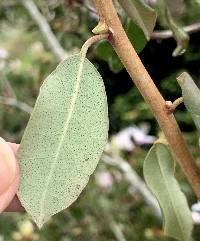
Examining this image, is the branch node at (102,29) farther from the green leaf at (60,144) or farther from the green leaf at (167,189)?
the green leaf at (167,189)

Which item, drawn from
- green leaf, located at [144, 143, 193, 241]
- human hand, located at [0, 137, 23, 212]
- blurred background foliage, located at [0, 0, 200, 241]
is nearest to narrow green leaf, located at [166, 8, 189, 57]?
green leaf, located at [144, 143, 193, 241]

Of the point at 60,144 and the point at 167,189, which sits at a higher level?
the point at 60,144

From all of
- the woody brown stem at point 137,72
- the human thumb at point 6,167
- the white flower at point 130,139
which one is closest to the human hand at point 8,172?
the human thumb at point 6,167

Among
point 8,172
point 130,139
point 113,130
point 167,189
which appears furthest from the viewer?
point 113,130

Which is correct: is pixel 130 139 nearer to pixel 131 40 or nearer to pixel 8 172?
pixel 131 40

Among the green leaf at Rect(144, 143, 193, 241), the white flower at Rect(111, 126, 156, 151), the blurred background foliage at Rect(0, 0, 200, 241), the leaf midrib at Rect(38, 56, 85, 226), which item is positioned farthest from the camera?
the white flower at Rect(111, 126, 156, 151)

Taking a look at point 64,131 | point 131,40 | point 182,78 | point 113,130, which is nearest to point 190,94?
point 182,78

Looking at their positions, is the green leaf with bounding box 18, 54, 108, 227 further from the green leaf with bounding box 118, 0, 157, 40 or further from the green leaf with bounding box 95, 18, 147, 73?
the green leaf with bounding box 95, 18, 147, 73

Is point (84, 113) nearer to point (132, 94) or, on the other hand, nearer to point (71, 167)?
point (71, 167)
